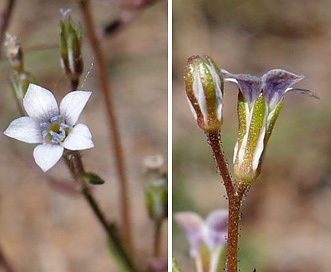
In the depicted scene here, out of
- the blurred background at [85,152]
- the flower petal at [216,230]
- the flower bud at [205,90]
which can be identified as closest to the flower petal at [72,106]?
the flower bud at [205,90]

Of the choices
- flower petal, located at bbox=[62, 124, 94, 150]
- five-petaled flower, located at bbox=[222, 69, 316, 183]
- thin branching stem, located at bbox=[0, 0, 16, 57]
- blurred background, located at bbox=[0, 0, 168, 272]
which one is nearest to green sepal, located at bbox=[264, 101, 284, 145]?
five-petaled flower, located at bbox=[222, 69, 316, 183]

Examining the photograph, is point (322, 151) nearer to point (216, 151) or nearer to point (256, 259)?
point (256, 259)

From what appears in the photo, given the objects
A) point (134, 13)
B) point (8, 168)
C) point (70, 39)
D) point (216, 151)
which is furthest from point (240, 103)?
point (8, 168)

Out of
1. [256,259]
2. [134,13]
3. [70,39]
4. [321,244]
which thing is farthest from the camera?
[321,244]

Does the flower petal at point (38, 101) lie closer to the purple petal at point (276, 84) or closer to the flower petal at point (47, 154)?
the flower petal at point (47, 154)

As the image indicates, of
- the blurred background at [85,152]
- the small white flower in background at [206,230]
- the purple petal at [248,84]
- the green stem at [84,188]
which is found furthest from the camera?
the blurred background at [85,152]

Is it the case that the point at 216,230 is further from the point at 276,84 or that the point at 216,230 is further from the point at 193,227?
the point at 276,84
